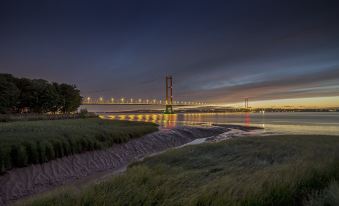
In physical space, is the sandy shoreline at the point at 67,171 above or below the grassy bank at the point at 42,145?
below

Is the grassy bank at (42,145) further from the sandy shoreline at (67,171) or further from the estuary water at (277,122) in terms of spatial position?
the estuary water at (277,122)

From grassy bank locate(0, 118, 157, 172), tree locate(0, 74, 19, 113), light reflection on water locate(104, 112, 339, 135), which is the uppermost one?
tree locate(0, 74, 19, 113)

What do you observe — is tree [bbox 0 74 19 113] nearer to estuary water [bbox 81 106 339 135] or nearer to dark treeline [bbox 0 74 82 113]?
dark treeline [bbox 0 74 82 113]

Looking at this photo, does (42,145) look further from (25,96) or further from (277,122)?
(277,122)

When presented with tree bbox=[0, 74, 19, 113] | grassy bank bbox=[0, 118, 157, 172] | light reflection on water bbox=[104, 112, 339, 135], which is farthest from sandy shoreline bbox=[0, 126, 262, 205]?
tree bbox=[0, 74, 19, 113]

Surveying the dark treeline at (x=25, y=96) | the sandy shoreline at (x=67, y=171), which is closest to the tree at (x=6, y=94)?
the dark treeline at (x=25, y=96)

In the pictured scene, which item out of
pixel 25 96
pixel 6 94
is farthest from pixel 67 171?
pixel 25 96

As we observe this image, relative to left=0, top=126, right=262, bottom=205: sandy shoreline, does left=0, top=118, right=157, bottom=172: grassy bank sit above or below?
above

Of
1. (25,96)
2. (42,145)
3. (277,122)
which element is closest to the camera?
(42,145)

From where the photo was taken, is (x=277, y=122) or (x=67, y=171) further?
(x=277, y=122)

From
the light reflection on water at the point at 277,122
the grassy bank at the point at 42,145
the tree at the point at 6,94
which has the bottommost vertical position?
the light reflection on water at the point at 277,122

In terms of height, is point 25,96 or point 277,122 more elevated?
point 25,96

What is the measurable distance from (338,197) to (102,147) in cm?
1570

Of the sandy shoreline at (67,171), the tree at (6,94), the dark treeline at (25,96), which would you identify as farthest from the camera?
the dark treeline at (25,96)
